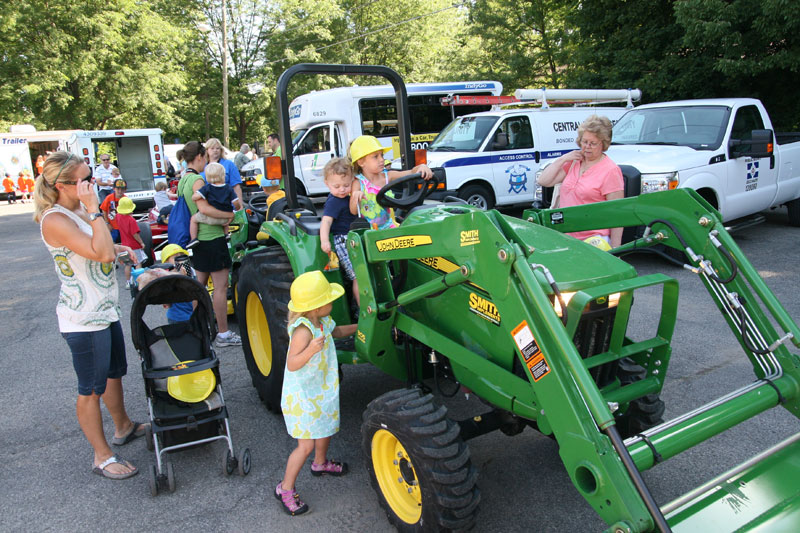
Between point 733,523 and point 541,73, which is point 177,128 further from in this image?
point 733,523

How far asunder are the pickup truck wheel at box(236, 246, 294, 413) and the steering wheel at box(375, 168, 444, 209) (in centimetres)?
100

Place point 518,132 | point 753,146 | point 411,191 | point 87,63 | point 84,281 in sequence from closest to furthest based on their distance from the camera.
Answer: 1. point 84,281
2. point 411,191
3. point 753,146
4. point 518,132
5. point 87,63

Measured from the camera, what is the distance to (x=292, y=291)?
3.05m

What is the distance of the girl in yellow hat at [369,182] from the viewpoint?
3754 mm

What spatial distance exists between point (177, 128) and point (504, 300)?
31.1 m

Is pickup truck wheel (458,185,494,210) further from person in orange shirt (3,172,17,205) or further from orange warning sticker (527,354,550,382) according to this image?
person in orange shirt (3,172,17,205)

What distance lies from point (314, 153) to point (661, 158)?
9.53 m

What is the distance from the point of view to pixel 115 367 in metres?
3.78

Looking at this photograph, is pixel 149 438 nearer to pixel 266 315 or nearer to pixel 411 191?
pixel 266 315

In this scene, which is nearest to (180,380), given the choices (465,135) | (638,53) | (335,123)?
(465,135)

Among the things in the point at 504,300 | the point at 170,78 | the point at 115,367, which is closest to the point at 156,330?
the point at 115,367

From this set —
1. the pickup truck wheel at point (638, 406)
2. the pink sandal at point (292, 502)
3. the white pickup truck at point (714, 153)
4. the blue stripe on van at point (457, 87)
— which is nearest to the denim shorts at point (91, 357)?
the pink sandal at point (292, 502)

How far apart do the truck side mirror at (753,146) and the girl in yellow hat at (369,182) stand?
Answer: 5.80m

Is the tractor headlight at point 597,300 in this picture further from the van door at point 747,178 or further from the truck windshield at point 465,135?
the truck windshield at point 465,135
